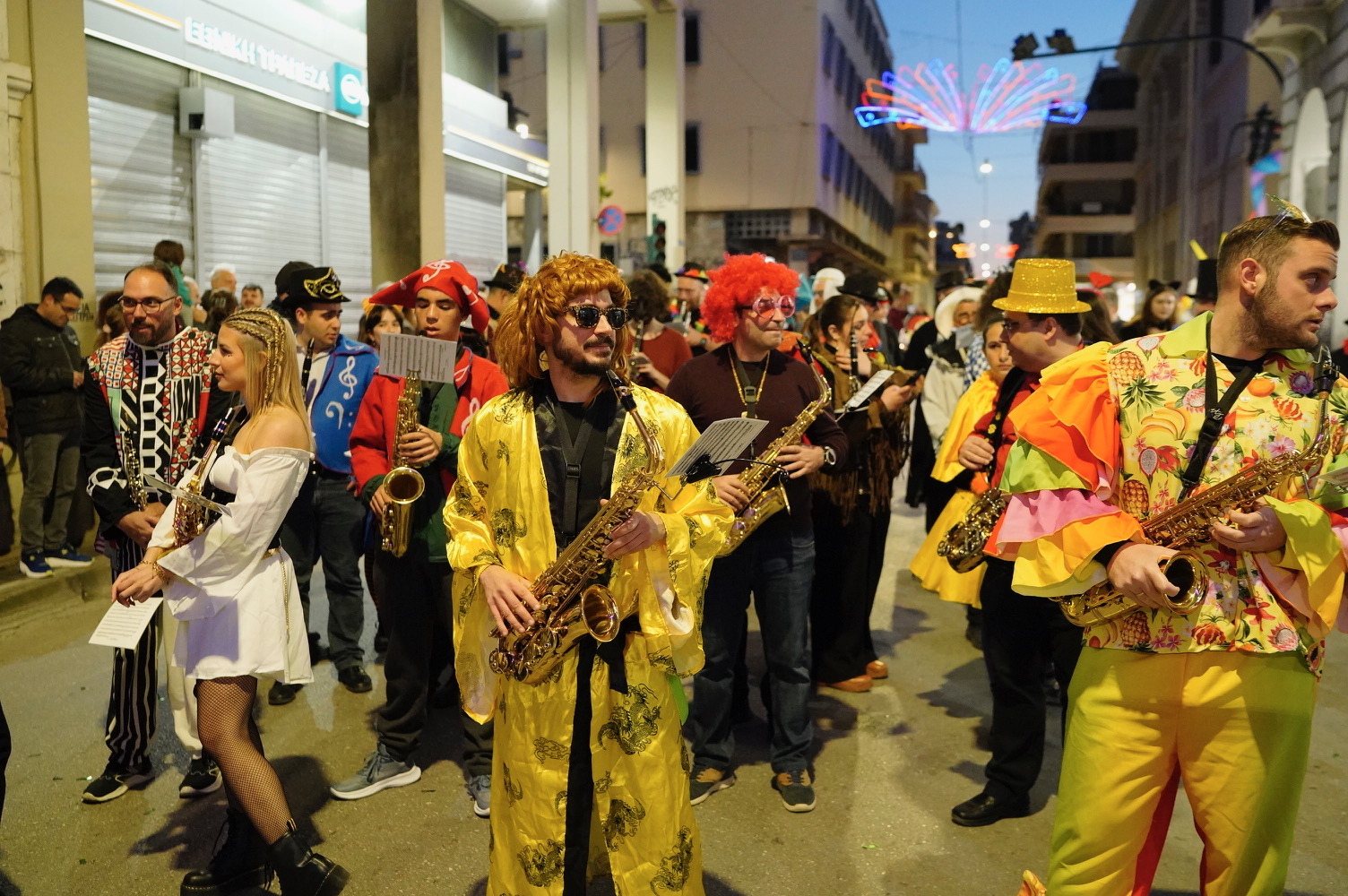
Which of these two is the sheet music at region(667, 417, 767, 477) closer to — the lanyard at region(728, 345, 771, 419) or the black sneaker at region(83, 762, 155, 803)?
the lanyard at region(728, 345, 771, 419)

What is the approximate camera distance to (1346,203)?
14.7 meters

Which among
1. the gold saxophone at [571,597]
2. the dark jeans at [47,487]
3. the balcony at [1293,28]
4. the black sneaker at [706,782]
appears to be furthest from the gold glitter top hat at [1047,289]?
the balcony at [1293,28]

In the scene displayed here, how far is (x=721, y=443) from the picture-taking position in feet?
9.52

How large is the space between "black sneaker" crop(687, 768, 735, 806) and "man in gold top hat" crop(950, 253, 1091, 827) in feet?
3.13

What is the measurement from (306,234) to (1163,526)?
13.4 meters

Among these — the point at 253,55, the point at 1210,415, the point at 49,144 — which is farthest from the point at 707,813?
the point at 253,55

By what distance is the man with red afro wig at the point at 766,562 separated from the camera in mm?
4578

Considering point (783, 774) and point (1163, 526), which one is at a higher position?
point (1163, 526)

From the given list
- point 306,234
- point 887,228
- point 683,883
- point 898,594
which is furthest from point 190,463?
point 887,228

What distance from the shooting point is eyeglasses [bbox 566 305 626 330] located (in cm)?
297

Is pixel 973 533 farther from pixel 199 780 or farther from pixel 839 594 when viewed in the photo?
pixel 199 780

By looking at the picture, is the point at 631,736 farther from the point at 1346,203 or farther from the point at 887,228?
the point at 887,228

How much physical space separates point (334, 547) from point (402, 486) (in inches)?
67.6

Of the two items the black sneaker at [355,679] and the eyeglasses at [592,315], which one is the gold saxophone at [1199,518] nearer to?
the eyeglasses at [592,315]
